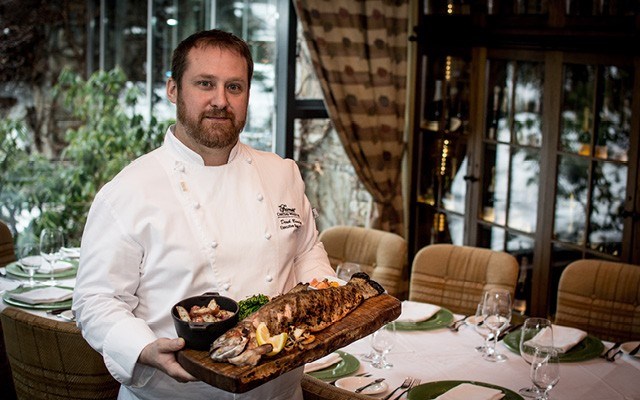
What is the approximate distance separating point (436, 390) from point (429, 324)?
668mm

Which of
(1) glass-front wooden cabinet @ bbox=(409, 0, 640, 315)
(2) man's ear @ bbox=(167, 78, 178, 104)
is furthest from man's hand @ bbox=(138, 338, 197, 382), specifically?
(1) glass-front wooden cabinet @ bbox=(409, 0, 640, 315)

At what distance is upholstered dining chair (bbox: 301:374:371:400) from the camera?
1.86 metres

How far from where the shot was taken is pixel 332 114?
16.9 feet

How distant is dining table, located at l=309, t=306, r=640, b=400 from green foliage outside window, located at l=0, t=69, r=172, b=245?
105 inches

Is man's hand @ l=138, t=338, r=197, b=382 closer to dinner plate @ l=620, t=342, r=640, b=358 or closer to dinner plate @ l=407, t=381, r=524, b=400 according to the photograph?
dinner plate @ l=407, t=381, r=524, b=400

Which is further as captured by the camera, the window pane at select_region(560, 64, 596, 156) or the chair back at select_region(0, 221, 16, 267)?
the chair back at select_region(0, 221, 16, 267)

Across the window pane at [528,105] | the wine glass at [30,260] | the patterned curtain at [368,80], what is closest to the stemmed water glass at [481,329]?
the window pane at [528,105]

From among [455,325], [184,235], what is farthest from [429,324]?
[184,235]

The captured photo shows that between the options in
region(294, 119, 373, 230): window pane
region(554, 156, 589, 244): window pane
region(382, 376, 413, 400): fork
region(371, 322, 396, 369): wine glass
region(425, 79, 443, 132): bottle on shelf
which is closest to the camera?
region(382, 376, 413, 400): fork

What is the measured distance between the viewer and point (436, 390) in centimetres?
251

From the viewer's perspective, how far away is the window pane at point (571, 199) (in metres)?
4.21

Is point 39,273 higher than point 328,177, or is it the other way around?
point 328,177

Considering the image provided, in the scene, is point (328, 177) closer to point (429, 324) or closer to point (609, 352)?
point (429, 324)

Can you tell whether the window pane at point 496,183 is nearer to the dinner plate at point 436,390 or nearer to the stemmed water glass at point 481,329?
the stemmed water glass at point 481,329
